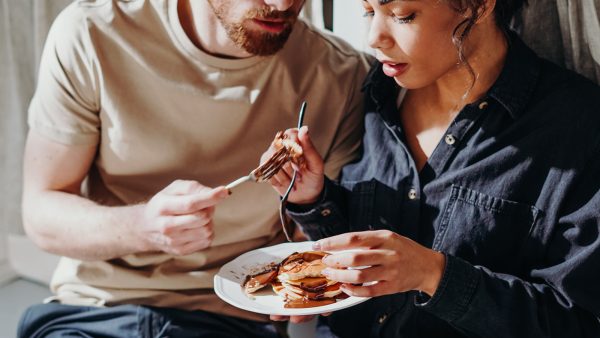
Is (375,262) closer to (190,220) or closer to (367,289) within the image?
(367,289)

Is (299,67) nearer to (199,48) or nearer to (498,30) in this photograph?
(199,48)

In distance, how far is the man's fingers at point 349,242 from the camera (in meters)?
1.22

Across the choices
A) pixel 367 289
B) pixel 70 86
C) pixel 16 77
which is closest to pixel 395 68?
pixel 367 289

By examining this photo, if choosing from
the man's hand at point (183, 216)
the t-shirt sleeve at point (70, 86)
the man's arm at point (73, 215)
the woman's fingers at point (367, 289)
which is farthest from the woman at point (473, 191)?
the t-shirt sleeve at point (70, 86)

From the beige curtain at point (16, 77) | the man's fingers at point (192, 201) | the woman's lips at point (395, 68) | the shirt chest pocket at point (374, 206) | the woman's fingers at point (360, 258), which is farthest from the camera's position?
the beige curtain at point (16, 77)

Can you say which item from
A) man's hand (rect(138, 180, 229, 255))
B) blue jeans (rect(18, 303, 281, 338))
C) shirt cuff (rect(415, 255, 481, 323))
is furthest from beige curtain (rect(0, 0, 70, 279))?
shirt cuff (rect(415, 255, 481, 323))

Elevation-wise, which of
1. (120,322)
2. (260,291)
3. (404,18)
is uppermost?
(404,18)

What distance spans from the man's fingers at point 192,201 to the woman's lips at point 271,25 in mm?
415

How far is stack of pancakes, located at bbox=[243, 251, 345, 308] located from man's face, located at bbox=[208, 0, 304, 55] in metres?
0.47

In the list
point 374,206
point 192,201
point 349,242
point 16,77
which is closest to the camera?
point 349,242

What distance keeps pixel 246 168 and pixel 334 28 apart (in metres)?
0.47

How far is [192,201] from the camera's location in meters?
1.35

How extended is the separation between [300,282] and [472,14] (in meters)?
0.58

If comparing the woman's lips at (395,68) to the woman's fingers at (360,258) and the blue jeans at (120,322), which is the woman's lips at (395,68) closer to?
the woman's fingers at (360,258)
